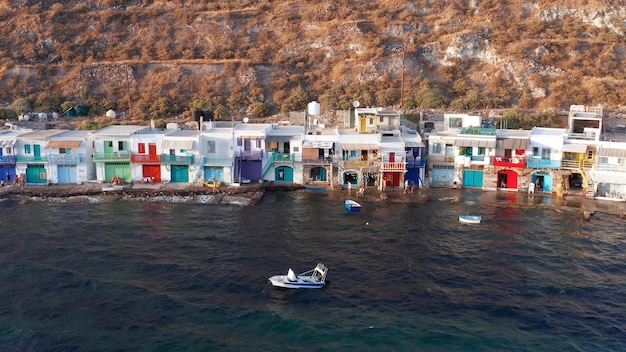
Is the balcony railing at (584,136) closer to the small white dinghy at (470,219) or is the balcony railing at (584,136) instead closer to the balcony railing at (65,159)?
the small white dinghy at (470,219)

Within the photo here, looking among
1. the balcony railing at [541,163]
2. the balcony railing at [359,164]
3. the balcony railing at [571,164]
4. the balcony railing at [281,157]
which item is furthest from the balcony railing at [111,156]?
the balcony railing at [571,164]

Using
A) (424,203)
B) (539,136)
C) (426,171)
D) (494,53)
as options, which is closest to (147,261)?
(424,203)

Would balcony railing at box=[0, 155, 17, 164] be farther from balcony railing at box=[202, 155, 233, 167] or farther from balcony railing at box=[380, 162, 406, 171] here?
balcony railing at box=[380, 162, 406, 171]

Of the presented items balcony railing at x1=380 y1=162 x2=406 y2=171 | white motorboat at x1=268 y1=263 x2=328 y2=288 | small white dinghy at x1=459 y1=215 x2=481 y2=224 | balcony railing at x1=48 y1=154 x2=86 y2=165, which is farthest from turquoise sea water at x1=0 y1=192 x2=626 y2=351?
balcony railing at x1=48 y1=154 x2=86 y2=165

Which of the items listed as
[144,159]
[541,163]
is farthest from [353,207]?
[144,159]

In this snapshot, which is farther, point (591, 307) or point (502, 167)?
point (502, 167)

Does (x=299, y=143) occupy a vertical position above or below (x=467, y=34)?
below

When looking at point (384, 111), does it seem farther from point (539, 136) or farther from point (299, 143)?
point (539, 136)
